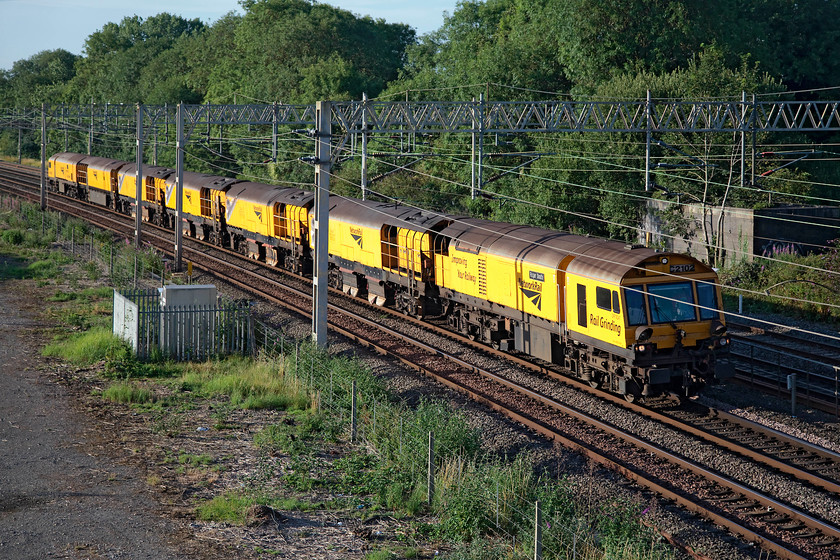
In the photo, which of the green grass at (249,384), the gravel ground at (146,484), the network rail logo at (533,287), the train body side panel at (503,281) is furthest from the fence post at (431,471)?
the network rail logo at (533,287)

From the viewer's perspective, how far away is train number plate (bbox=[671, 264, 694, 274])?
18109mm

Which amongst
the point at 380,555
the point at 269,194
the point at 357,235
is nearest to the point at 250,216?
the point at 269,194

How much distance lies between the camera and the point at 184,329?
22.3m

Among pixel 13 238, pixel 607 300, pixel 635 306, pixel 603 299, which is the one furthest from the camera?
pixel 13 238

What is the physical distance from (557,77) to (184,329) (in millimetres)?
37150

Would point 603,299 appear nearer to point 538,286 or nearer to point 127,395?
point 538,286

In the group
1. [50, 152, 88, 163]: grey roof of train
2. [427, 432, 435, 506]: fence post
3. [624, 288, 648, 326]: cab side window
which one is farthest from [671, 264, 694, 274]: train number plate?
[50, 152, 88, 163]: grey roof of train

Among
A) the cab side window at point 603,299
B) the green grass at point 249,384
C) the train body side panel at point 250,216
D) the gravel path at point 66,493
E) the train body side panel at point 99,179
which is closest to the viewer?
the gravel path at point 66,493

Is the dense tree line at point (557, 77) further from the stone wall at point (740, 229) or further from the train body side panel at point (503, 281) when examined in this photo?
the train body side panel at point (503, 281)

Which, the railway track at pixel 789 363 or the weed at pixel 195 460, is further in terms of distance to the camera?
the railway track at pixel 789 363

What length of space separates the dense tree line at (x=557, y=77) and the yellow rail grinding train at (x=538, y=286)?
2.59m

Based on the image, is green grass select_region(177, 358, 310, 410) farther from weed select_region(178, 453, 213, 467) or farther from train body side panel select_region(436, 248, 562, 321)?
train body side panel select_region(436, 248, 562, 321)

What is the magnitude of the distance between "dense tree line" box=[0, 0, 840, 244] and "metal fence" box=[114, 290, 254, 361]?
9.52m

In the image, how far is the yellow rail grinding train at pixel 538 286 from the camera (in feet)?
58.4
